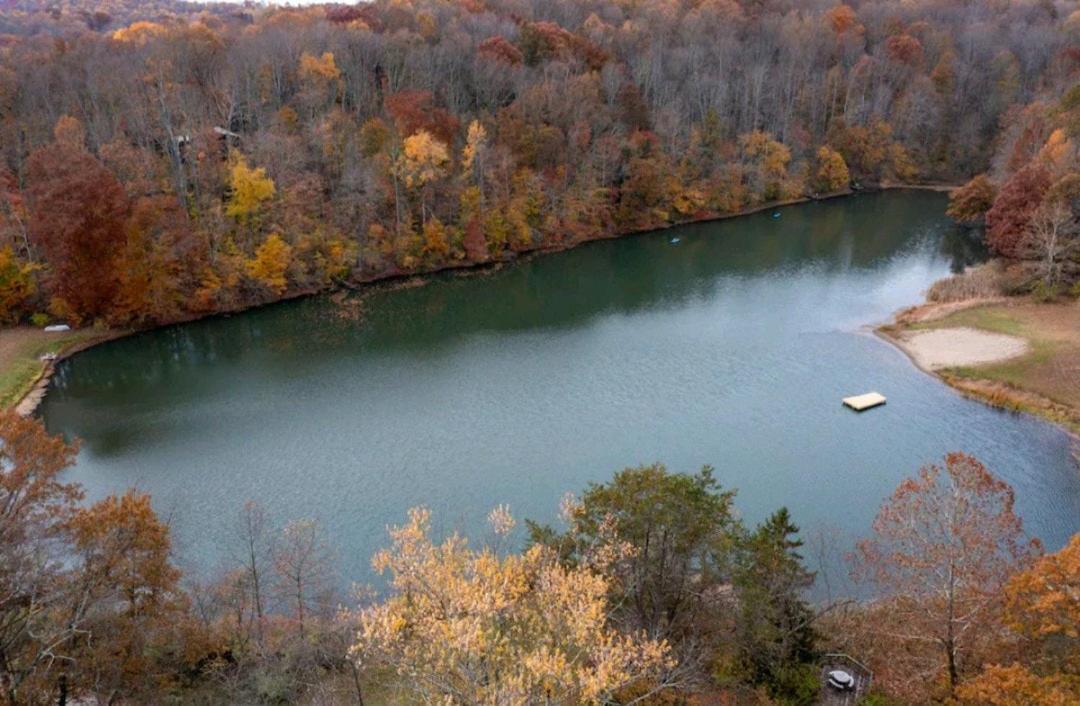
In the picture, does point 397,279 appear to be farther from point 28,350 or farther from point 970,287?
point 970,287

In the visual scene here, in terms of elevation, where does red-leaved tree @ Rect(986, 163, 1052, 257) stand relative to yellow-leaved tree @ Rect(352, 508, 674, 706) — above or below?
below

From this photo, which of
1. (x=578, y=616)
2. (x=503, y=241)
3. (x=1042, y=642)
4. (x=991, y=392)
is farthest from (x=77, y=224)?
(x=991, y=392)

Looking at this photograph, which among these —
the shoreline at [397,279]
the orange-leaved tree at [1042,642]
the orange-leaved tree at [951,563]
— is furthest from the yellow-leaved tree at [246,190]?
the orange-leaved tree at [1042,642]

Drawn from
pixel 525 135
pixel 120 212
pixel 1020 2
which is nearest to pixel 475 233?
pixel 525 135

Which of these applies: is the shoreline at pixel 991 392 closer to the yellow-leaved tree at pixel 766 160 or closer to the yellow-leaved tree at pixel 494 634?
the yellow-leaved tree at pixel 494 634

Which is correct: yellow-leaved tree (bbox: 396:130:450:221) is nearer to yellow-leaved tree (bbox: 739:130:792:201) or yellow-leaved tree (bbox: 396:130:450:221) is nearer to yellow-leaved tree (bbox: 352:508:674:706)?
yellow-leaved tree (bbox: 739:130:792:201)

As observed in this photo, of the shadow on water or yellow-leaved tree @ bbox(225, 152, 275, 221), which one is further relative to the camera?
yellow-leaved tree @ bbox(225, 152, 275, 221)

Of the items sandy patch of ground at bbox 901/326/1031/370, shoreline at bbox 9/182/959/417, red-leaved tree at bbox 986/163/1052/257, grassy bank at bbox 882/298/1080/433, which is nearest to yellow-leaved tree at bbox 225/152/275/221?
shoreline at bbox 9/182/959/417
